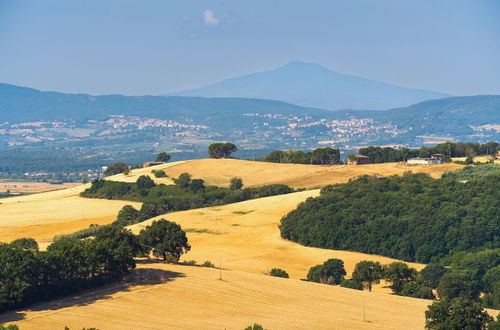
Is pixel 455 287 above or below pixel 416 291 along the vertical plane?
above

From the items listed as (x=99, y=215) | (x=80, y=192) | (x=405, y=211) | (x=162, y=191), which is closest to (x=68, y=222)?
(x=99, y=215)

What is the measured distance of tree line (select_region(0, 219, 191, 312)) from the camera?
63.3m

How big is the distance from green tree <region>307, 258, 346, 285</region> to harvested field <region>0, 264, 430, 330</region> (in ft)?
31.7

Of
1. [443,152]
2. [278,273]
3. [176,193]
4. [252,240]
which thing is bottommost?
[278,273]

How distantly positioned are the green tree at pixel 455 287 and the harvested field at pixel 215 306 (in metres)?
4.46

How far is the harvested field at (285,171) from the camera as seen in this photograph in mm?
154625

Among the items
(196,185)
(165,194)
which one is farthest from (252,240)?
(196,185)

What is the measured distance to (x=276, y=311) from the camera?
64.7 m

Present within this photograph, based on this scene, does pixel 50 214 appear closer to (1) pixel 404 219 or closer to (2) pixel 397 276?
(1) pixel 404 219

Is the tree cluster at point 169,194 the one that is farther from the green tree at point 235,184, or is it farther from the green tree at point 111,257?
the green tree at point 111,257

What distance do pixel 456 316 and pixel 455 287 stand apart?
20677 mm

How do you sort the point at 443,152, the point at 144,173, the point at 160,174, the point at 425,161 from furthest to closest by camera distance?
1. the point at 443,152
2. the point at 144,173
3. the point at 160,174
4. the point at 425,161

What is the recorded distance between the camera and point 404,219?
361ft

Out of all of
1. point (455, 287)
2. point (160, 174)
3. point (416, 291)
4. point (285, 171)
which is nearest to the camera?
point (455, 287)
